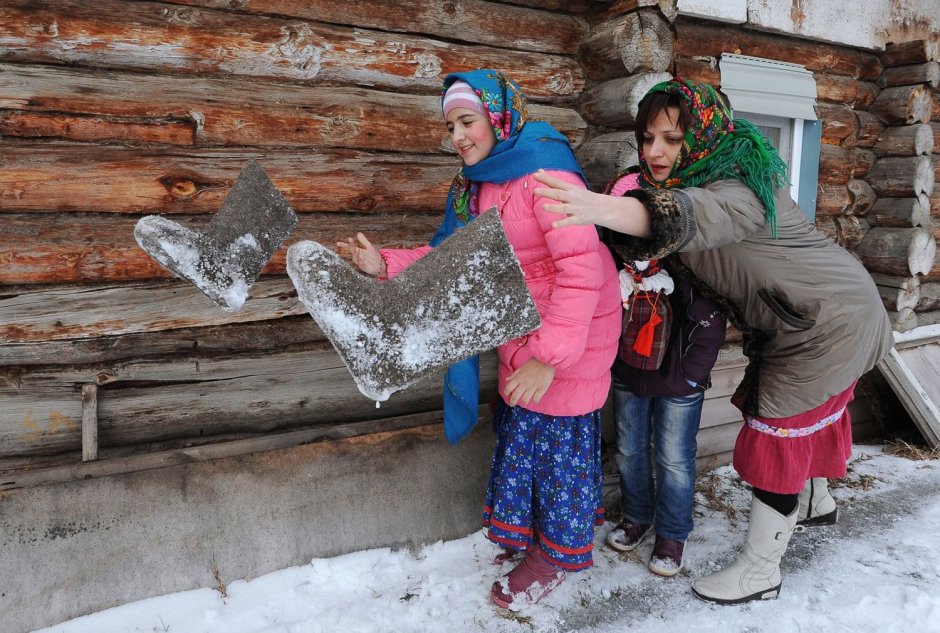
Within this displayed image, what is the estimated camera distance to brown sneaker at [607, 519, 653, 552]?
317 centimetres

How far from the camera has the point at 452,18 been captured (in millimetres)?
3154

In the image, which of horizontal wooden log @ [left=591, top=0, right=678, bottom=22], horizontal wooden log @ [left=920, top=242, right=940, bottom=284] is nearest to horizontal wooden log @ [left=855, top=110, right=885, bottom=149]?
horizontal wooden log @ [left=920, top=242, right=940, bottom=284]

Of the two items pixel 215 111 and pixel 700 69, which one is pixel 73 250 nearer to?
pixel 215 111

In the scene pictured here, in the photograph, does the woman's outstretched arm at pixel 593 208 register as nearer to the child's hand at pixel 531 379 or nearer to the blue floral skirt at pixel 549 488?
the child's hand at pixel 531 379

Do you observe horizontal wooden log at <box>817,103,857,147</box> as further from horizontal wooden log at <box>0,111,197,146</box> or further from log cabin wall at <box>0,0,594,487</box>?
horizontal wooden log at <box>0,111,197,146</box>

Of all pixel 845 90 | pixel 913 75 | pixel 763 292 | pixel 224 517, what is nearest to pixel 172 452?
pixel 224 517

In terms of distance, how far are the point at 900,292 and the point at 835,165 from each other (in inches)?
41.7

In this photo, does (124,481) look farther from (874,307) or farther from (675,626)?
(874,307)

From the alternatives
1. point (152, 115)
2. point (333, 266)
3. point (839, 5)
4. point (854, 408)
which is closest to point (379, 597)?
point (333, 266)

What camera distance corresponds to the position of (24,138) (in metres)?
2.50

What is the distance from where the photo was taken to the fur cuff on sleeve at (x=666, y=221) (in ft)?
6.40

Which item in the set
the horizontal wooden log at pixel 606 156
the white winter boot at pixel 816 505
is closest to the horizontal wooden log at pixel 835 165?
the horizontal wooden log at pixel 606 156

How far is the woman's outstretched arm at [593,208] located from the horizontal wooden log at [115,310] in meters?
1.61

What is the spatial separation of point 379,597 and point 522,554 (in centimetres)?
71
